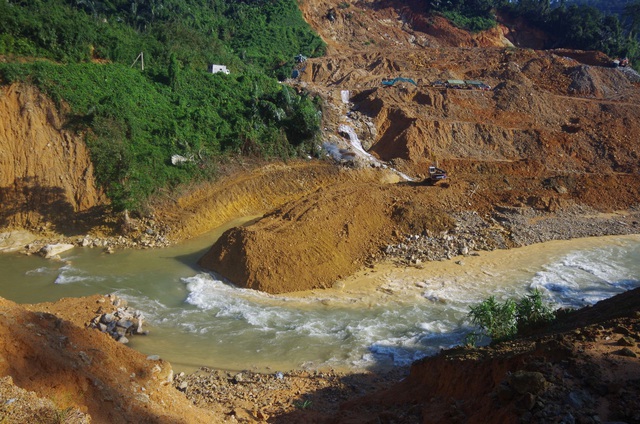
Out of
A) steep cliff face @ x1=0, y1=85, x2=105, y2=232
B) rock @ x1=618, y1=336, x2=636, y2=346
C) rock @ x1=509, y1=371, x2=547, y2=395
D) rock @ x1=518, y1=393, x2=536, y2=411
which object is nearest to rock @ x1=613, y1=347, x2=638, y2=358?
rock @ x1=618, y1=336, x2=636, y2=346

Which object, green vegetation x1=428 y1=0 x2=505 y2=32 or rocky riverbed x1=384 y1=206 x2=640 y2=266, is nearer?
rocky riverbed x1=384 y1=206 x2=640 y2=266

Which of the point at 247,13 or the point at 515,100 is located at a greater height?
the point at 247,13

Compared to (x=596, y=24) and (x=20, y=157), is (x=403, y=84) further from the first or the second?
(x=596, y=24)

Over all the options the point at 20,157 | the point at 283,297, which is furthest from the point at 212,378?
the point at 20,157

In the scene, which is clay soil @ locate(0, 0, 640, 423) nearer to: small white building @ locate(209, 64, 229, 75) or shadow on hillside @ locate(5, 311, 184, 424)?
shadow on hillside @ locate(5, 311, 184, 424)

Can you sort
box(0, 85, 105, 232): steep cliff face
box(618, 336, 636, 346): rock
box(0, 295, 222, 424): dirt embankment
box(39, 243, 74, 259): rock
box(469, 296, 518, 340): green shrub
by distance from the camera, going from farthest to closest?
box(0, 85, 105, 232): steep cliff face
box(39, 243, 74, 259): rock
box(469, 296, 518, 340): green shrub
box(618, 336, 636, 346): rock
box(0, 295, 222, 424): dirt embankment

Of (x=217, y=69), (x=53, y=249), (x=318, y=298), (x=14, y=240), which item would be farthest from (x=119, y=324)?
(x=217, y=69)
